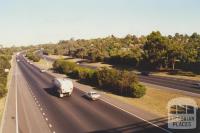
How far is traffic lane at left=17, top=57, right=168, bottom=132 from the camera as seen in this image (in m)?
28.8

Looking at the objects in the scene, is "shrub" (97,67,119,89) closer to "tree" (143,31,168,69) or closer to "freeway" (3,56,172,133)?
"freeway" (3,56,172,133)

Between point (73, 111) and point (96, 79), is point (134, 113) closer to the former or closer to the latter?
point (73, 111)

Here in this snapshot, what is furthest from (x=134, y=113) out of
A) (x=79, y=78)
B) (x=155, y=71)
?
(x=155, y=71)

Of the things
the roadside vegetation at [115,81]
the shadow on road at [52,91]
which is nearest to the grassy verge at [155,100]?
the roadside vegetation at [115,81]

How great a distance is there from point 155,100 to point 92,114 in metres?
11.2

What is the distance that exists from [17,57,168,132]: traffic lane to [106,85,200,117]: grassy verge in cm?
373

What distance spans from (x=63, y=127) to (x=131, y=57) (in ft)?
229

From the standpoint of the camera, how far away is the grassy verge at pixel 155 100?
34.9 m

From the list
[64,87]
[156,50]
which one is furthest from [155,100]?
[156,50]

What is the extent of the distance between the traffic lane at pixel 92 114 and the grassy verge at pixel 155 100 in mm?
3727

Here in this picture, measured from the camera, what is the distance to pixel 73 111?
3666cm

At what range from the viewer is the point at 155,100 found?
41.1 meters

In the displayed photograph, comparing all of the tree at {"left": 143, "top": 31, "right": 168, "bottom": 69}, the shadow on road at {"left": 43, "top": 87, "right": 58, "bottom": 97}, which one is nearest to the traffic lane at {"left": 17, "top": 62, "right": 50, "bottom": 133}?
the shadow on road at {"left": 43, "top": 87, "right": 58, "bottom": 97}

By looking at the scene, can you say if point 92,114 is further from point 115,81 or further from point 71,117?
point 115,81
